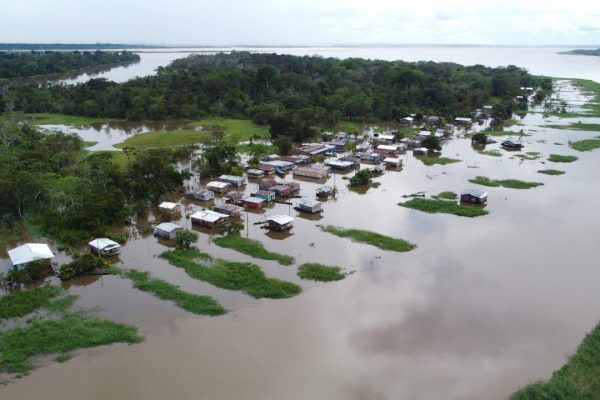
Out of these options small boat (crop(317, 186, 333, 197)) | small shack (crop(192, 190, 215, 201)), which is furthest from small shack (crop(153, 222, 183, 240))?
small boat (crop(317, 186, 333, 197))

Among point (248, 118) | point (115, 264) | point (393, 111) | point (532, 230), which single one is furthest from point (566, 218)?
point (248, 118)

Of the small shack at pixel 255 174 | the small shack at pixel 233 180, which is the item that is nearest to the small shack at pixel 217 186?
the small shack at pixel 233 180

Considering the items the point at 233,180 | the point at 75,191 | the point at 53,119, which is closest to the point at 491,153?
the point at 233,180

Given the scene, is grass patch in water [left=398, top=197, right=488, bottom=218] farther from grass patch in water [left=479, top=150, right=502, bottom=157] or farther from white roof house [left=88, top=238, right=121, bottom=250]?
white roof house [left=88, top=238, right=121, bottom=250]

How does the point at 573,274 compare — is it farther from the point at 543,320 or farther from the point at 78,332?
the point at 78,332

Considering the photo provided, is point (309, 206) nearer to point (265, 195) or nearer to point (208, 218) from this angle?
point (265, 195)

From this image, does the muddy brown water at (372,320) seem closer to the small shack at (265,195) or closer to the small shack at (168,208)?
the small shack at (168,208)

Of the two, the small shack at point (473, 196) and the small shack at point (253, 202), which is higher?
the small shack at point (473, 196)

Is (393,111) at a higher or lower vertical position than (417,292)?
higher
